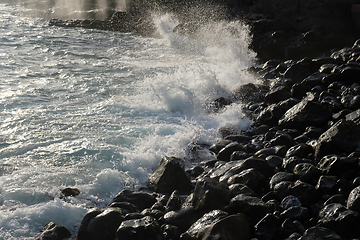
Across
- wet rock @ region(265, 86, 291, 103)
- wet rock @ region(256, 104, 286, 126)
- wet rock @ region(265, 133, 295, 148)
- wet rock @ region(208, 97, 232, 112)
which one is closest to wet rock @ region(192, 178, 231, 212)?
wet rock @ region(265, 133, 295, 148)

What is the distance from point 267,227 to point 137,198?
1.89m

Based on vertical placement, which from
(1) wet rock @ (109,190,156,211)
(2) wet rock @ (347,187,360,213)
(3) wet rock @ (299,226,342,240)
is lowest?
(1) wet rock @ (109,190,156,211)

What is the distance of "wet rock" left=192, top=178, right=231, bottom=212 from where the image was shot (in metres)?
4.02

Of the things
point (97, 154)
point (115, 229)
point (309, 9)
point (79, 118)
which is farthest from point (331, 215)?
point (309, 9)

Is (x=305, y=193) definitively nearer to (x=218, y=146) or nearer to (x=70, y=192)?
(x=218, y=146)

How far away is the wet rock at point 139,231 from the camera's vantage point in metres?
3.57

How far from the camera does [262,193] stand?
4.36 meters

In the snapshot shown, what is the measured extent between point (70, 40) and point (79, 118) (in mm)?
12712

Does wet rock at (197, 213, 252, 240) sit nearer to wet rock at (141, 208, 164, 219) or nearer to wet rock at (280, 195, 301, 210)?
wet rock at (280, 195, 301, 210)

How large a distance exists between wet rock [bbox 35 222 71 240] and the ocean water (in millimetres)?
197

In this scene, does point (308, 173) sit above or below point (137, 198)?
above

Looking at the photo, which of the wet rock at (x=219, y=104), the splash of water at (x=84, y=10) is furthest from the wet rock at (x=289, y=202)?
the splash of water at (x=84, y=10)

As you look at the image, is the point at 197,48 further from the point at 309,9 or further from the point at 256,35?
the point at 309,9

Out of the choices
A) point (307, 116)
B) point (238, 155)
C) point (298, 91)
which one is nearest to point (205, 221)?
point (238, 155)
